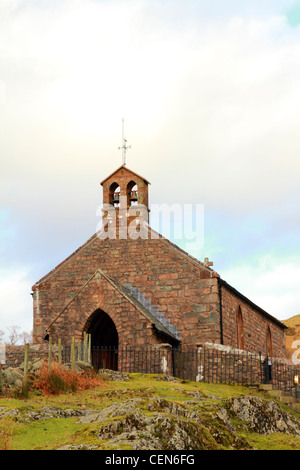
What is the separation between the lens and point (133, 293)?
30.2 meters

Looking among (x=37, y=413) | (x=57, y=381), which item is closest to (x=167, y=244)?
(x=57, y=381)

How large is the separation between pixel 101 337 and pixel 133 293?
266cm

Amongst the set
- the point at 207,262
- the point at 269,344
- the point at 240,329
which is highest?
the point at 207,262

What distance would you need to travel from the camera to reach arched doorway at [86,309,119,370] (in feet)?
91.0

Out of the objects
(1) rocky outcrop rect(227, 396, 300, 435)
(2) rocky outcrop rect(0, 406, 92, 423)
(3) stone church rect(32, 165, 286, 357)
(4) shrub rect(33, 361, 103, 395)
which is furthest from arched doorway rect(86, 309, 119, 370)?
(2) rocky outcrop rect(0, 406, 92, 423)

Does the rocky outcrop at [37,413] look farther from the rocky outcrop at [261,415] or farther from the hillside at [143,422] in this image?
the rocky outcrop at [261,415]

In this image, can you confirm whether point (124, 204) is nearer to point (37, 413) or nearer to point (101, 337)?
point (101, 337)

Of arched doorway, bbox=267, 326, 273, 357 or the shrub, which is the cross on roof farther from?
the shrub

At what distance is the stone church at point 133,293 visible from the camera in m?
27.0

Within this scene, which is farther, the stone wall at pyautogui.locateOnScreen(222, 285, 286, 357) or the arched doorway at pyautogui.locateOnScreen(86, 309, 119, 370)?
the stone wall at pyautogui.locateOnScreen(222, 285, 286, 357)

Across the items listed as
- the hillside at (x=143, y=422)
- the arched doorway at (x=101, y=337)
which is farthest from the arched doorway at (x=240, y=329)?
the hillside at (x=143, y=422)

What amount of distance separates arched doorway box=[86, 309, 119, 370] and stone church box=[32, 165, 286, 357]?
0.06 m

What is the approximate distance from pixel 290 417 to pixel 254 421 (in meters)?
2.43

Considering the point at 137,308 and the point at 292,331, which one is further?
the point at 292,331
